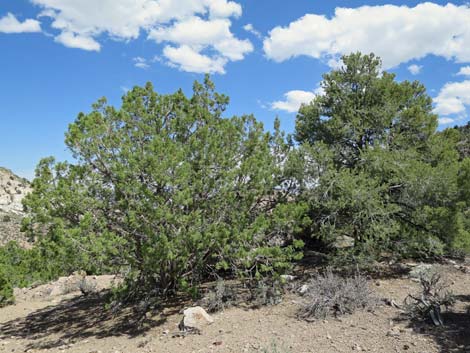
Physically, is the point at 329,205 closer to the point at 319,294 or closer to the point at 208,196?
the point at 319,294

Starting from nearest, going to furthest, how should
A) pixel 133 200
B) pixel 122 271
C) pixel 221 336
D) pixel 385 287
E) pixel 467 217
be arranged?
1. pixel 221 336
2. pixel 133 200
3. pixel 122 271
4. pixel 385 287
5. pixel 467 217

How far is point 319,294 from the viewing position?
7598mm

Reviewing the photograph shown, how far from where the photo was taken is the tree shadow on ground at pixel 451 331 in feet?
18.4

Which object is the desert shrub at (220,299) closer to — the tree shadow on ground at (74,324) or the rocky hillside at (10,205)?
the tree shadow on ground at (74,324)

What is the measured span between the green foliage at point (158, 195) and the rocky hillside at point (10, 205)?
2991 cm

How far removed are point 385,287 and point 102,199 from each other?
7.09 meters

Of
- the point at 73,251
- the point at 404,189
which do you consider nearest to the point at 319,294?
the point at 404,189

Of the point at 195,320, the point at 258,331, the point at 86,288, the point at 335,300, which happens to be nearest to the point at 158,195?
the point at 195,320

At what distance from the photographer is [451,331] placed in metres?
6.16

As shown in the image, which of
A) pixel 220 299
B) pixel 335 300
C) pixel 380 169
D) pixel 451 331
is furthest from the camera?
pixel 380 169

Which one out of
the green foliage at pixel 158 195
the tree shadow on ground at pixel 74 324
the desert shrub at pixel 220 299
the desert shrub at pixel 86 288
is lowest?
the tree shadow on ground at pixel 74 324

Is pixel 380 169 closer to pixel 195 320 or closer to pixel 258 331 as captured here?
pixel 258 331

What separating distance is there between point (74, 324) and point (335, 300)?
20.9 ft

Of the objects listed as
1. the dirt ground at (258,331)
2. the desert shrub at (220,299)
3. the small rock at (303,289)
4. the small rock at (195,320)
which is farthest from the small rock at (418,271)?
the small rock at (195,320)
